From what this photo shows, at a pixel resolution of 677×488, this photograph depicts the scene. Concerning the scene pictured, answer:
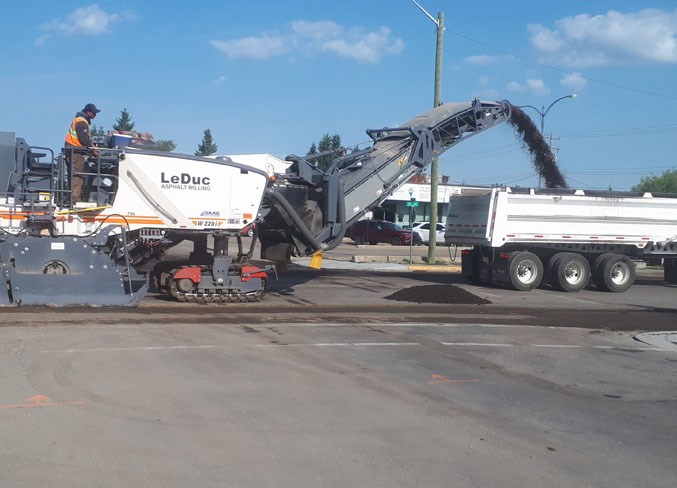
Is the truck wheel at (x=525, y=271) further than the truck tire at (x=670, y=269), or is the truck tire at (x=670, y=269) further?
the truck tire at (x=670, y=269)

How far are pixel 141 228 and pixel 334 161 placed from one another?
17.1ft

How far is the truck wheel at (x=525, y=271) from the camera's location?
20578mm

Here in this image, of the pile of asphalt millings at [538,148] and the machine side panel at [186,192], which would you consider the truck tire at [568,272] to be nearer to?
the pile of asphalt millings at [538,148]

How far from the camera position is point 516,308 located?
16922 millimetres

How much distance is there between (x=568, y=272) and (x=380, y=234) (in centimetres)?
2785

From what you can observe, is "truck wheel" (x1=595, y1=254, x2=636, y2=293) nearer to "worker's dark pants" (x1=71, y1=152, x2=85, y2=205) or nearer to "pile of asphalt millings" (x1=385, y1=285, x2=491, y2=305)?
"pile of asphalt millings" (x1=385, y1=285, x2=491, y2=305)

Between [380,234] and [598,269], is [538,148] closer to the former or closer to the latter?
[598,269]

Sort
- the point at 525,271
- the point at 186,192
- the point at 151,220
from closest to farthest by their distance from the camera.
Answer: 1. the point at 151,220
2. the point at 186,192
3. the point at 525,271

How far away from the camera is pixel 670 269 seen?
24531 mm

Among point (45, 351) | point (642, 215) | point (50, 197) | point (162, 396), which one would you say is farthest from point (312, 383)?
point (642, 215)

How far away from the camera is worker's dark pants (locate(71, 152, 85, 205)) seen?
13859mm

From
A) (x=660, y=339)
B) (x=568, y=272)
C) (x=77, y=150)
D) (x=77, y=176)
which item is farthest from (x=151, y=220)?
(x=568, y=272)

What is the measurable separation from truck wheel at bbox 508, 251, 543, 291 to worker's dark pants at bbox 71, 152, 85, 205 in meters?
11.7

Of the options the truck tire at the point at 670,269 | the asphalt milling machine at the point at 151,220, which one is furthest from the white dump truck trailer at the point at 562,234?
the asphalt milling machine at the point at 151,220
